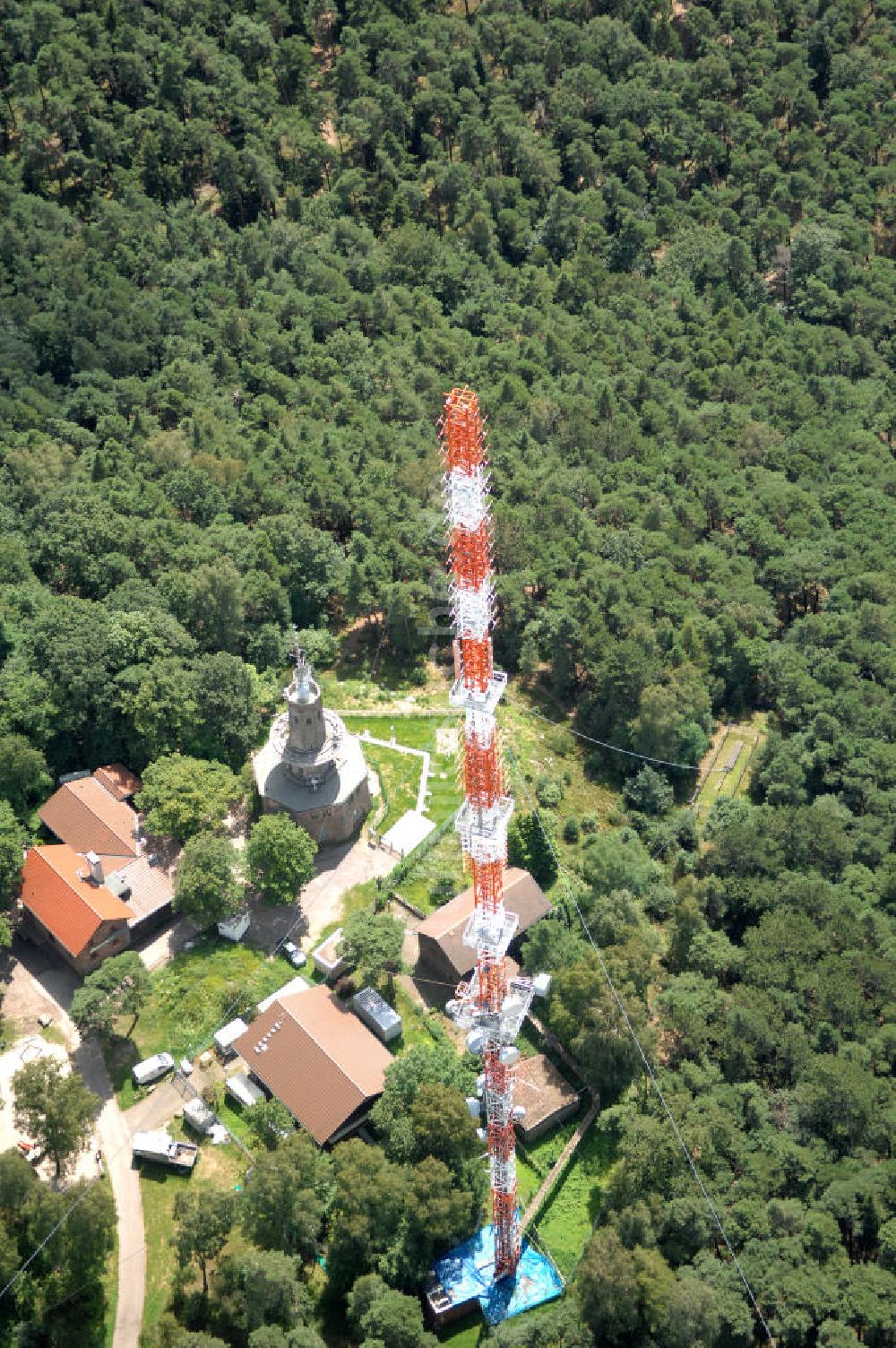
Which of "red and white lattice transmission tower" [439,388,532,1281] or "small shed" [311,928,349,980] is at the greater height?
"red and white lattice transmission tower" [439,388,532,1281]

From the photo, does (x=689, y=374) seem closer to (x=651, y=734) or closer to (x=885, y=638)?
(x=885, y=638)

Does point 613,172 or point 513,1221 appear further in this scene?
point 613,172

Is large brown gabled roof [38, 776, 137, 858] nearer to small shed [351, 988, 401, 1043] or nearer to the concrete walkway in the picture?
small shed [351, 988, 401, 1043]

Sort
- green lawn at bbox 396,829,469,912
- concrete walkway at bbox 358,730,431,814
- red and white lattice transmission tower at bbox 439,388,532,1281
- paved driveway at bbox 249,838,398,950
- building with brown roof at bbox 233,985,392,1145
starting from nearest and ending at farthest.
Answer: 1. red and white lattice transmission tower at bbox 439,388,532,1281
2. building with brown roof at bbox 233,985,392,1145
3. paved driveway at bbox 249,838,398,950
4. green lawn at bbox 396,829,469,912
5. concrete walkway at bbox 358,730,431,814

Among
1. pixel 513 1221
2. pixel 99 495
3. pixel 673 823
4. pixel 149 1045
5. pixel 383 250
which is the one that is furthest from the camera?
pixel 383 250

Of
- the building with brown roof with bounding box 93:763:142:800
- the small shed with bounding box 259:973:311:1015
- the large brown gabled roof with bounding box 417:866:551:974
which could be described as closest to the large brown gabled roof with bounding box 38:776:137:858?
the building with brown roof with bounding box 93:763:142:800

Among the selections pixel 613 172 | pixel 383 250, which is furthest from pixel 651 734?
pixel 613 172
